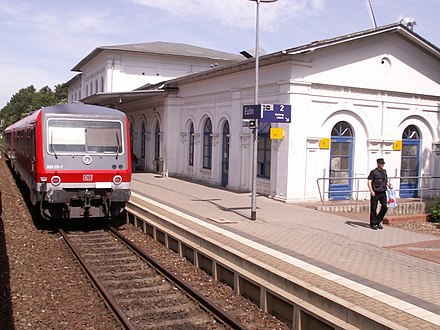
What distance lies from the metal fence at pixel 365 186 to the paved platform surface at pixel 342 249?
167cm

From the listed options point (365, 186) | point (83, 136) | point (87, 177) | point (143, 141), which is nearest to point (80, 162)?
point (87, 177)

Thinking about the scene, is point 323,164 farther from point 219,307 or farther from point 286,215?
point 219,307

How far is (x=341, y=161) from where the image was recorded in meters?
16.8

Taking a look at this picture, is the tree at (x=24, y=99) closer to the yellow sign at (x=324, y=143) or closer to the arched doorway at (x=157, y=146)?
the arched doorway at (x=157, y=146)

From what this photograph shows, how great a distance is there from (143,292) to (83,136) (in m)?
5.45

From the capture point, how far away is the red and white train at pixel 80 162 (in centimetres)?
1168

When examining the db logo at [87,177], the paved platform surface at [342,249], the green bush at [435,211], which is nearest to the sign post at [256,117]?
the paved platform surface at [342,249]

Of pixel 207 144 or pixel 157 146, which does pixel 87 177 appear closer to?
pixel 207 144

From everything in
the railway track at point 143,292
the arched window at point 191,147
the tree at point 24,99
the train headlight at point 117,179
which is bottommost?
the railway track at point 143,292

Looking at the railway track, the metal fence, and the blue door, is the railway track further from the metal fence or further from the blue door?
the blue door

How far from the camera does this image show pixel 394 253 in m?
9.21

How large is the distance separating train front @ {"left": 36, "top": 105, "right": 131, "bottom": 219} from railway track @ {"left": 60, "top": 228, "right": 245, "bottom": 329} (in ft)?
3.93

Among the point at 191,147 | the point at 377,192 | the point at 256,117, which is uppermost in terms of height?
the point at 256,117

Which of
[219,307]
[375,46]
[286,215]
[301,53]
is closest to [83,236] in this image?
[286,215]
